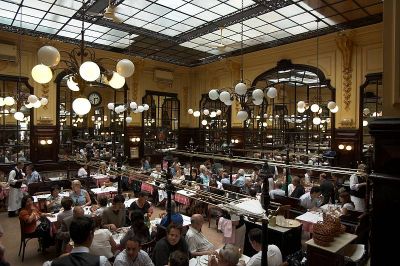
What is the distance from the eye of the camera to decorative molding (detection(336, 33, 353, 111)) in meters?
10.6

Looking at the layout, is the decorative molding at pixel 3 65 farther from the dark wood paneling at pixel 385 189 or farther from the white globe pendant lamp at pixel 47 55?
the dark wood paneling at pixel 385 189

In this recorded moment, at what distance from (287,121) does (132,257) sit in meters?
12.3

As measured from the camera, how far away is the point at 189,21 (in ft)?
34.0

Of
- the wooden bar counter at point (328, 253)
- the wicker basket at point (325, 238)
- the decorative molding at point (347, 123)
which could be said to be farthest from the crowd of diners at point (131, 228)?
the decorative molding at point (347, 123)

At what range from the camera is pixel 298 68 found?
12359 millimetres

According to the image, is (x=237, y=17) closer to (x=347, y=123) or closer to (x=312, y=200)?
(x=347, y=123)

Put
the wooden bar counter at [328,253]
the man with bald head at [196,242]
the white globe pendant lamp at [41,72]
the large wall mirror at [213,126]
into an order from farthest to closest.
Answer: the large wall mirror at [213,126] < the man with bald head at [196,242] < the wooden bar counter at [328,253] < the white globe pendant lamp at [41,72]

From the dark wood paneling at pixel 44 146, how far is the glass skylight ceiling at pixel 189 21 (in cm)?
397

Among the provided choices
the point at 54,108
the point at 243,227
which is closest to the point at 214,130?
the point at 54,108

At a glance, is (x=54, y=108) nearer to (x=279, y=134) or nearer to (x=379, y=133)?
(x=279, y=134)

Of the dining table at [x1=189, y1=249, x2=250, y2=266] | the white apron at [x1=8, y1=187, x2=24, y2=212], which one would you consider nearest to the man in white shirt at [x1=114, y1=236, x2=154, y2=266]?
the dining table at [x1=189, y1=249, x2=250, y2=266]

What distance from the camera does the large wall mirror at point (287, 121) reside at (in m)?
12.8

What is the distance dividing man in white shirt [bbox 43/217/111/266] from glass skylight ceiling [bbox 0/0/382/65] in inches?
242

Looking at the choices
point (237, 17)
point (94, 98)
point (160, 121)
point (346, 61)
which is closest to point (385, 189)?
point (237, 17)
